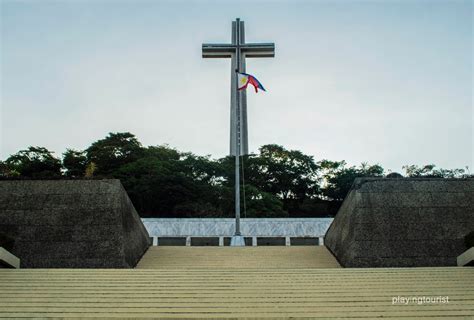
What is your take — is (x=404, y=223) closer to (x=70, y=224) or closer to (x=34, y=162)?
(x=70, y=224)

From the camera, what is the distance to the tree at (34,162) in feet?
137

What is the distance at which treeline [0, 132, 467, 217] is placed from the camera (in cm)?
4016

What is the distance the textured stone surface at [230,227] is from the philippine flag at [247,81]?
11017 mm

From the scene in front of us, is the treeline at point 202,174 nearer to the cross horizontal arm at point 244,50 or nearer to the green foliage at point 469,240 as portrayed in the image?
the cross horizontal arm at point 244,50

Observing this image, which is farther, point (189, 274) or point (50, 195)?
point (50, 195)

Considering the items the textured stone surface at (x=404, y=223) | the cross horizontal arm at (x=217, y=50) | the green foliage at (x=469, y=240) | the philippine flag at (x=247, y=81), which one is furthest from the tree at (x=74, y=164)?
the green foliage at (x=469, y=240)

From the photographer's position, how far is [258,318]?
6914mm

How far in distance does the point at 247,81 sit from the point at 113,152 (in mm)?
29713

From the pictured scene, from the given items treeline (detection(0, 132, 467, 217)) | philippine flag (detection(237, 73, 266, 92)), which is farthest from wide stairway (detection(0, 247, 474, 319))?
treeline (detection(0, 132, 467, 217))

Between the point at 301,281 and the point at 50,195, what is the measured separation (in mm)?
8118

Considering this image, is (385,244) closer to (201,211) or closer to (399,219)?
(399,219)

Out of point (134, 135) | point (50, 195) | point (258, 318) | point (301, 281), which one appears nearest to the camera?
point (258, 318)

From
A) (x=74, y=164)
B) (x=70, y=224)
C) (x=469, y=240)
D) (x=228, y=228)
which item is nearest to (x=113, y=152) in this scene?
(x=74, y=164)

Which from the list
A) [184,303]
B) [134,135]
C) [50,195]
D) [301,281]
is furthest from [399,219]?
[134,135]
